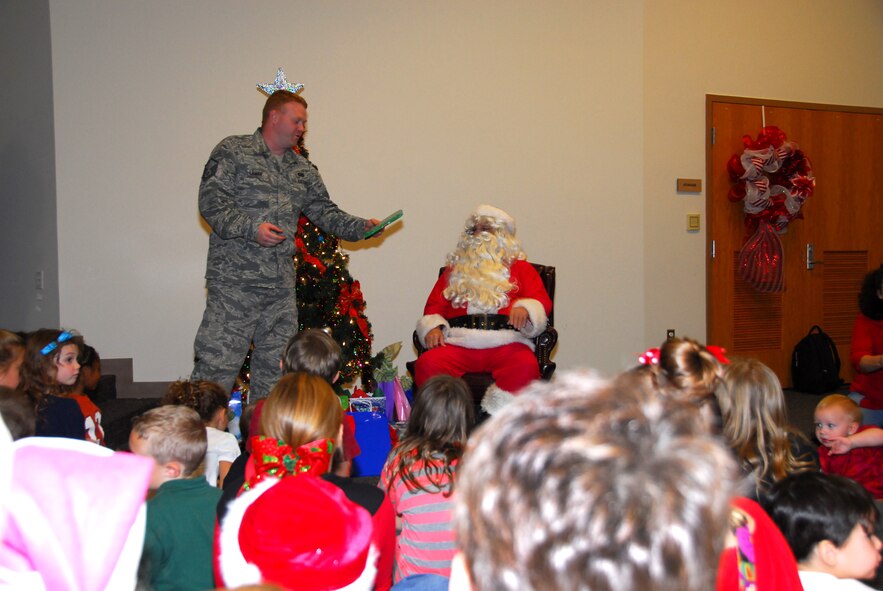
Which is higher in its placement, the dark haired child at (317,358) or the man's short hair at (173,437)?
the dark haired child at (317,358)

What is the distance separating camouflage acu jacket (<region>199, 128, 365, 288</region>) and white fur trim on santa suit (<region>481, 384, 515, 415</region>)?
113cm

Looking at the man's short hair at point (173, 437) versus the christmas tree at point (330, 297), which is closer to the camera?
the man's short hair at point (173, 437)

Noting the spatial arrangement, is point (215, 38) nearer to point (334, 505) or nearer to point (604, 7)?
point (604, 7)

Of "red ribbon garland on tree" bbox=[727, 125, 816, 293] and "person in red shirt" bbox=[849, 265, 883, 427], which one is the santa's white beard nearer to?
"person in red shirt" bbox=[849, 265, 883, 427]

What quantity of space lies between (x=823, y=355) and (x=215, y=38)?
4926 mm

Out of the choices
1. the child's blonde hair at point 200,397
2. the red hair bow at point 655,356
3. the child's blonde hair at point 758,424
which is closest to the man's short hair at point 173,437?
the child's blonde hair at point 200,397

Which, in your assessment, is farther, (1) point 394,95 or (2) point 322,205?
(1) point 394,95

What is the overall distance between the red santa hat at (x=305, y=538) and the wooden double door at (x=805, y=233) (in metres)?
5.43

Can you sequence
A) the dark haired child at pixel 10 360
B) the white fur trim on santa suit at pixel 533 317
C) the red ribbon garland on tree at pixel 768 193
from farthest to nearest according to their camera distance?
the red ribbon garland on tree at pixel 768 193
the white fur trim on santa suit at pixel 533 317
the dark haired child at pixel 10 360

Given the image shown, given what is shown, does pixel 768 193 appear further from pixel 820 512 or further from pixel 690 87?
pixel 820 512

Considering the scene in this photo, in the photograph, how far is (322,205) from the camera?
4.20 m

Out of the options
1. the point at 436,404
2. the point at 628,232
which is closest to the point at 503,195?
the point at 628,232

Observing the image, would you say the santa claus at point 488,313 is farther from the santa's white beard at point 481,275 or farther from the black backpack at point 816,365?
the black backpack at point 816,365

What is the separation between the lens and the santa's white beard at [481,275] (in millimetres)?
4371
